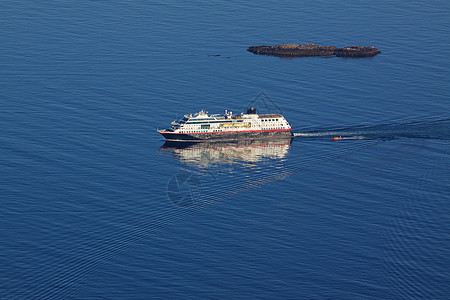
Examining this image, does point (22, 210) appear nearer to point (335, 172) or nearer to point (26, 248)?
point (26, 248)

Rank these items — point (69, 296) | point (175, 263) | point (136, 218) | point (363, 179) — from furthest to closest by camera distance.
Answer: point (363, 179) → point (136, 218) → point (175, 263) → point (69, 296)

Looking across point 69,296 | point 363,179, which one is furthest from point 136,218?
point 363,179

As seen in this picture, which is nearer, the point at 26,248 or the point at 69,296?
the point at 69,296

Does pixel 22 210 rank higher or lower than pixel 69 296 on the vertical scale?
higher

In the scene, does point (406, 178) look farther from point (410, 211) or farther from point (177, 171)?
point (177, 171)

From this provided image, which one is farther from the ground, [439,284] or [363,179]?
[363,179]

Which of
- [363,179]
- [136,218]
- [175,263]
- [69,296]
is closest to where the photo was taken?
[69,296]

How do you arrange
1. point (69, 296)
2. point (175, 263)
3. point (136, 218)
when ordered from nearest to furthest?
point (69, 296), point (175, 263), point (136, 218)

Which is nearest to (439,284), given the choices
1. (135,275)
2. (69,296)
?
(135,275)

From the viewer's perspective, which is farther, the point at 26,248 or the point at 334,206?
the point at 334,206
